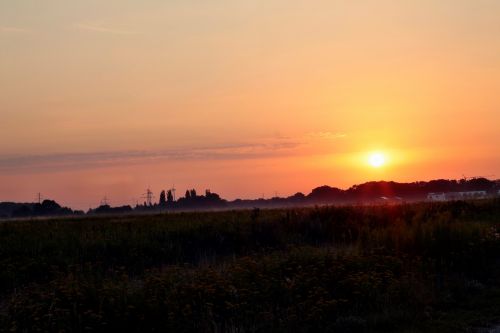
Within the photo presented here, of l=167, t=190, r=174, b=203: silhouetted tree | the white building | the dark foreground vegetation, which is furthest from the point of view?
l=167, t=190, r=174, b=203: silhouetted tree

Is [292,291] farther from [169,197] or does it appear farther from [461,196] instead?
[169,197]

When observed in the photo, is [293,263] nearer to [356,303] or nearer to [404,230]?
[356,303]

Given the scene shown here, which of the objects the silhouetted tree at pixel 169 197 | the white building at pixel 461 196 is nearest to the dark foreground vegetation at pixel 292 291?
the white building at pixel 461 196

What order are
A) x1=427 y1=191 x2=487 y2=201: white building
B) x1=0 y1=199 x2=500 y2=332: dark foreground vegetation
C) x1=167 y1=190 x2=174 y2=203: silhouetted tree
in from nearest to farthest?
x1=0 y1=199 x2=500 y2=332: dark foreground vegetation → x1=427 y1=191 x2=487 y2=201: white building → x1=167 y1=190 x2=174 y2=203: silhouetted tree

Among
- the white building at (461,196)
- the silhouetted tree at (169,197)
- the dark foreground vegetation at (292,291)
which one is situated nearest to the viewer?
the dark foreground vegetation at (292,291)

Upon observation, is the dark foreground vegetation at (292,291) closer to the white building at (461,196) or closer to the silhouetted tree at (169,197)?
the white building at (461,196)

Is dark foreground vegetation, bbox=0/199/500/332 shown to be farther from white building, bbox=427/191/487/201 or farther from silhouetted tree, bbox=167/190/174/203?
silhouetted tree, bbox=167/190/174/203

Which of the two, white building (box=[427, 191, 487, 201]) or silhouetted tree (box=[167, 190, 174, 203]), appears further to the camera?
silhouetted tree (box=[167, 190, 174, 203])

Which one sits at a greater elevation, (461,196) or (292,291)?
(461,196)

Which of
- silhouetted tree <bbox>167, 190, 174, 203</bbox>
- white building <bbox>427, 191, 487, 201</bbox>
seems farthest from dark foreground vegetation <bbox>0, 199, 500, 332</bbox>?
silhouetted tree <bbox>167, 190, 174, 203</bbox>

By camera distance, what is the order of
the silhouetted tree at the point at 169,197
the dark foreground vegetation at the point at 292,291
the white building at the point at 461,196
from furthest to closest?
1. the silhouetted tree at the point at 169,197
2. the white building at the point at 461,196
3. the dark foreground vegetation at the point at 292,291

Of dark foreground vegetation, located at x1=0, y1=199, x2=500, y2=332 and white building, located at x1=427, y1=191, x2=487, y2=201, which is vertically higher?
white building, located at x1=427, y1=191, x2=487, y2=201

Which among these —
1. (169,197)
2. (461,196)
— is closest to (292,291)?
(461,196)

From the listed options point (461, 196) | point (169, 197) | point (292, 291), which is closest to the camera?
point (292, 291)
